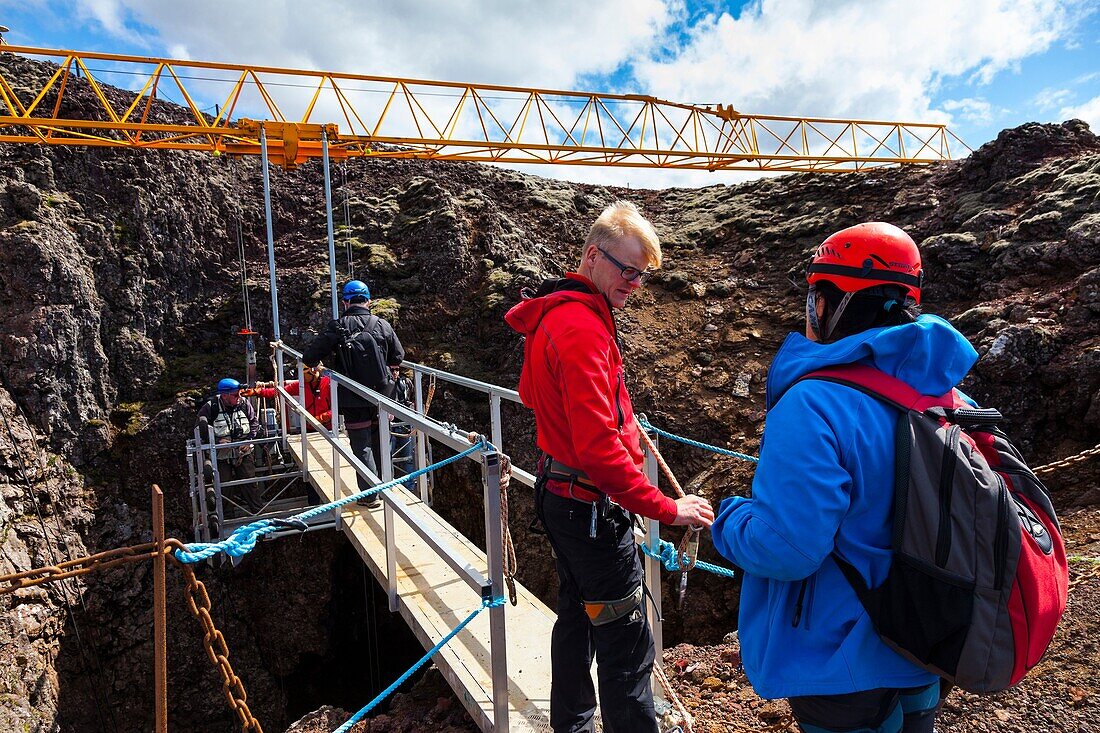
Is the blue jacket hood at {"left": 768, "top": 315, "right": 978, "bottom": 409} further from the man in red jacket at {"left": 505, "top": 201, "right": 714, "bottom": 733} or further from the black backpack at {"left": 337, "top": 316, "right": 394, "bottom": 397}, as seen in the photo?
the black backpack at {"left": 337, "top": 316, "right": 394, "bottom": 397}

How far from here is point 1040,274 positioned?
36.9ft

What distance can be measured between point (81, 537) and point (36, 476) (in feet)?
4.39

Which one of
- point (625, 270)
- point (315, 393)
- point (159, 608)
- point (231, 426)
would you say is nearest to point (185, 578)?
point (159, 608)

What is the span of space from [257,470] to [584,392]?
8166mm

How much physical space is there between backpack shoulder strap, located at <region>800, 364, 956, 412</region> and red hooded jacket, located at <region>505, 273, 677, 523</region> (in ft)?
2.37

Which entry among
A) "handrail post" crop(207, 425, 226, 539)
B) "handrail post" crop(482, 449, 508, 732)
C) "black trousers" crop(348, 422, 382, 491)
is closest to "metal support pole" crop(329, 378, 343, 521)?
"black trousers" crop(348, 422, 382, 491)

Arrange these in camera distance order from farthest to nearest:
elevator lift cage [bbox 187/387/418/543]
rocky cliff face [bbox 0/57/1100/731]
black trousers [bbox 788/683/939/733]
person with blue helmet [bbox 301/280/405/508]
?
rocky cliff face [bbox 0/57/1100/731] < elevator lift cage [bbox 187/387/418/543] < person with blue helmet [bbox 301/280/405/508] < black trousers [bbox 788/683/939/733]

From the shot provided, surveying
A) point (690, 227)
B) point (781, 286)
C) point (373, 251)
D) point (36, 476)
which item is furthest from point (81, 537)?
point (690, 227)

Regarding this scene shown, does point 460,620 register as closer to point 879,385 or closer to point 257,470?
point 879,385

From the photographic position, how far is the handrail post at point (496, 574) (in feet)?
8.54

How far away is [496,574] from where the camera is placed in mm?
2658

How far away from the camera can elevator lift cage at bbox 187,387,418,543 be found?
24.6ft

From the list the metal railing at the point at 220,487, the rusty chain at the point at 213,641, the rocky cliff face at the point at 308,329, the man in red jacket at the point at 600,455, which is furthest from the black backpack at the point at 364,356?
the rocky cliff face at the point at 308,329

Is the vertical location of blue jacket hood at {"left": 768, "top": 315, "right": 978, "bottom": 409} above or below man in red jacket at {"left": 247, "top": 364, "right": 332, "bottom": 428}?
above
